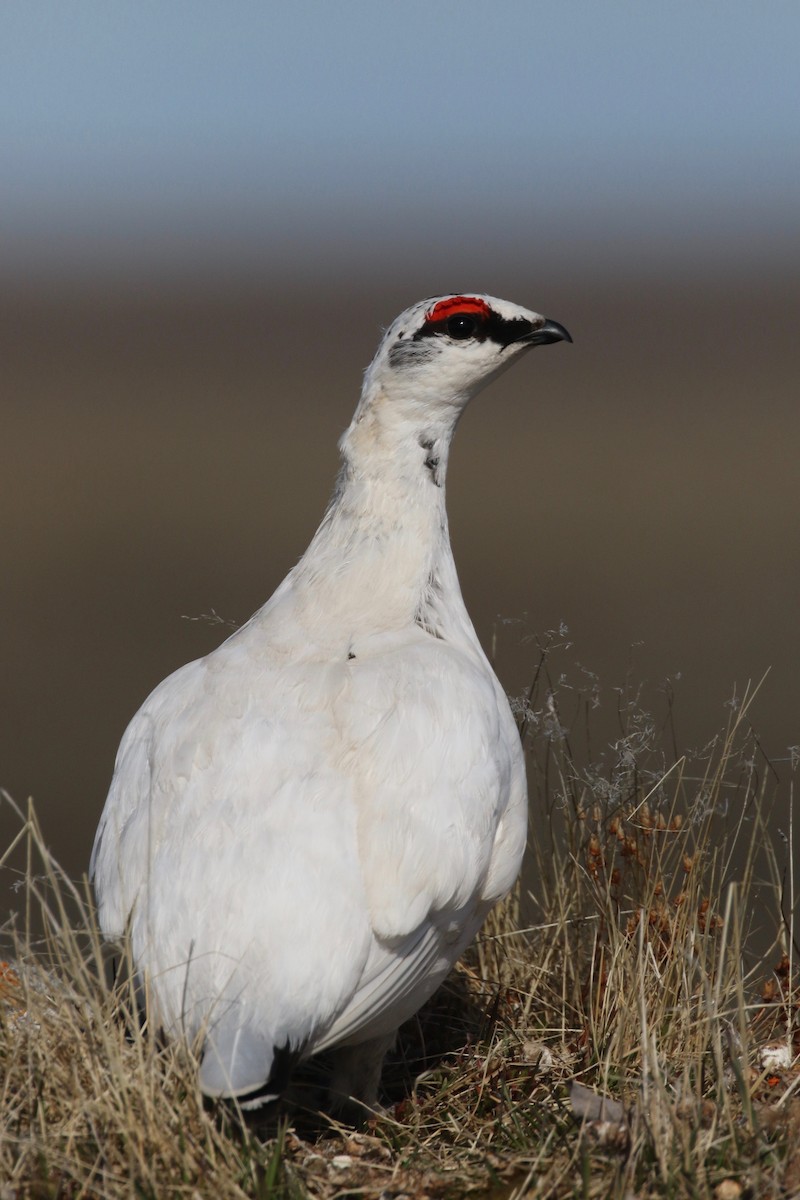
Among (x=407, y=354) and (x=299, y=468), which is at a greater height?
(x=407, y=354)

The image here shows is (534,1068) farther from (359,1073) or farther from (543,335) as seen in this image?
(543,335)

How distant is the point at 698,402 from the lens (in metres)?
30.3

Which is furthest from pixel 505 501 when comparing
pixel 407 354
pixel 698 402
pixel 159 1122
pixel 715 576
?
pixel 159 1122

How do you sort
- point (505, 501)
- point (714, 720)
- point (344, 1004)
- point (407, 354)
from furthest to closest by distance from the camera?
point (505, 501)
point (714, 720)
point (407, 354)
point (344, 1004)

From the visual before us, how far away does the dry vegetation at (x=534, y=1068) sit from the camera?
314 cm

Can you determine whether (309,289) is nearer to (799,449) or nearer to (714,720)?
(799,449)

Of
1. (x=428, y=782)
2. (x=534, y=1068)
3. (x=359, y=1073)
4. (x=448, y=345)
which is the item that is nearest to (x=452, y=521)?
(x=448, y=345)

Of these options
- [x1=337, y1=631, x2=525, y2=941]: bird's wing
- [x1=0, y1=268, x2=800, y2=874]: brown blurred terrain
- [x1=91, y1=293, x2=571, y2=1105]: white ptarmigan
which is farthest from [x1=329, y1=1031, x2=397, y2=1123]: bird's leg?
[x1=0, y1=268, x2=800, y2=874]: brown blurred terrain

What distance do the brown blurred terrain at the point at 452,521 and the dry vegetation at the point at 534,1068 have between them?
6.32ft

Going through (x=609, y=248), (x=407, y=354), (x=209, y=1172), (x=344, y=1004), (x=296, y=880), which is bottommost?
(x=209, y=1172)

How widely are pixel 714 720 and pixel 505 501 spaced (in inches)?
397

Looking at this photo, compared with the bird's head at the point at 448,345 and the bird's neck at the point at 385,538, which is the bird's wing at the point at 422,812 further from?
the bird's head at the point at 448,345

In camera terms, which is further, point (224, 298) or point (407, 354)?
point (224, 298)

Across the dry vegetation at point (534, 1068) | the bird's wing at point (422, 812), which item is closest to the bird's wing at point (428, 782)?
the bird's wing at point (422, 812)
